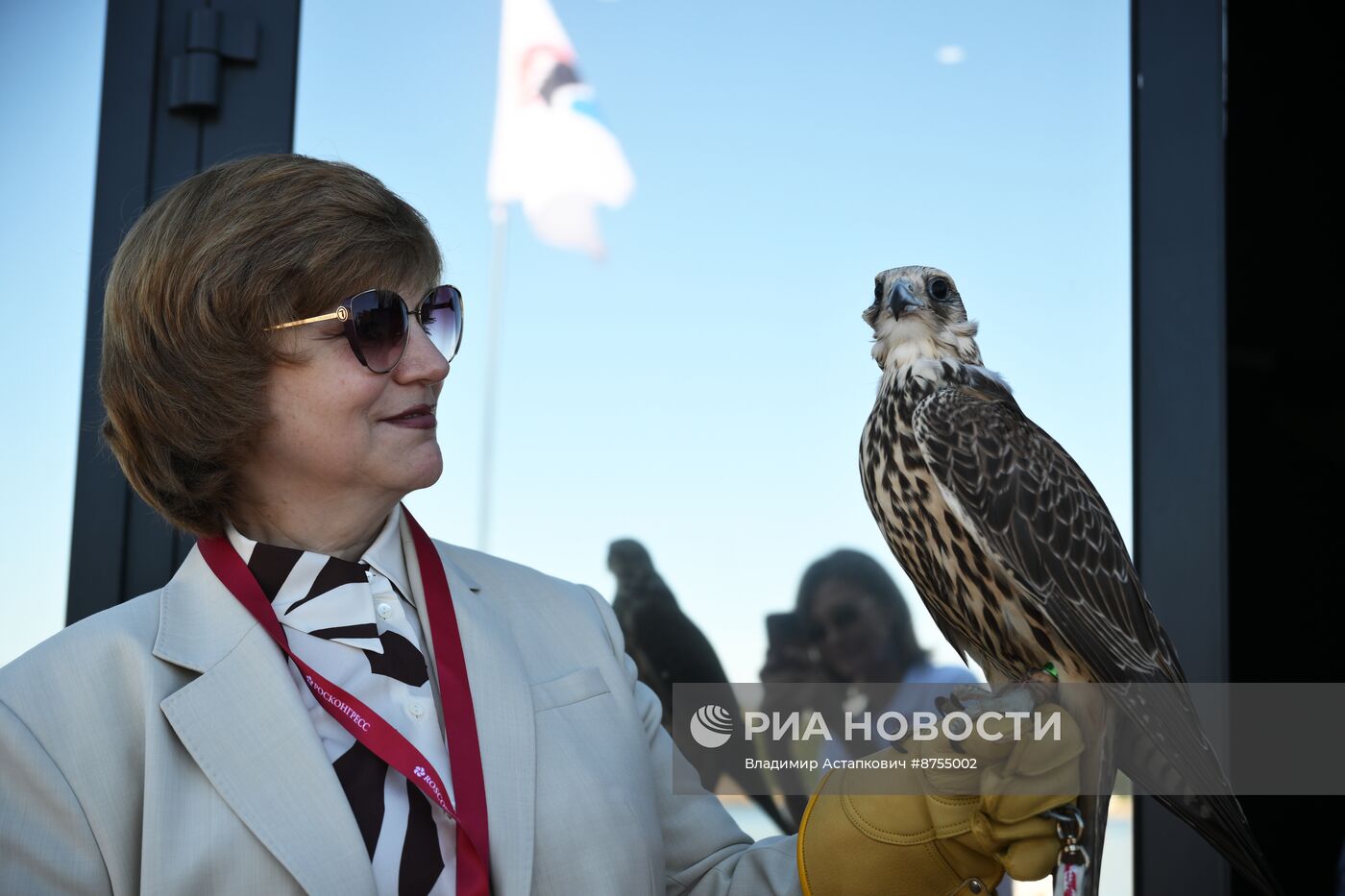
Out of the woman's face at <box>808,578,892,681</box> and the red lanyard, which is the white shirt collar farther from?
the woman's face at <box>808,578,892,681</box>

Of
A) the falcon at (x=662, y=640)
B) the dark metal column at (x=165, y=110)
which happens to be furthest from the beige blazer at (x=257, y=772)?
the dark metal column at (x=165, y=110)

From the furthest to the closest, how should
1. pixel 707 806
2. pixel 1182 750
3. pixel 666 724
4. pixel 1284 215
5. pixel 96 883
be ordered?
pixel 1284 215
pixel 666 724
pixel 707 806
pixel 1182 750
pixel 96 883

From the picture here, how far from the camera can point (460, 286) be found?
7.40ft

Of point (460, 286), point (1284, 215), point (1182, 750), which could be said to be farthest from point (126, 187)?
point (1284, 215)

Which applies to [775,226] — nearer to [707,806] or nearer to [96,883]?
[707,806]

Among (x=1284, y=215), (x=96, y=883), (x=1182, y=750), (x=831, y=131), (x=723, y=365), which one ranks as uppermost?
(x=1284, y=215)

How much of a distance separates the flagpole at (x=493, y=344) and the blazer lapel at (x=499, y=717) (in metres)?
0.68

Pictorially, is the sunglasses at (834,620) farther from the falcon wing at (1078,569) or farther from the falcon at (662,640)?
the falcon wing at (1078,569)

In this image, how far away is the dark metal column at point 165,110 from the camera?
215 centimetres

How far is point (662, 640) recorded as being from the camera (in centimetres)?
222

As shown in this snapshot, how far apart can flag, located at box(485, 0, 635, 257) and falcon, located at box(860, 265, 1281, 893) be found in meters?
0.86

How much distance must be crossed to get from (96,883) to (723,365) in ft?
4.72

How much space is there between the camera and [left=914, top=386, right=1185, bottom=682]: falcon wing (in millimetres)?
1453
